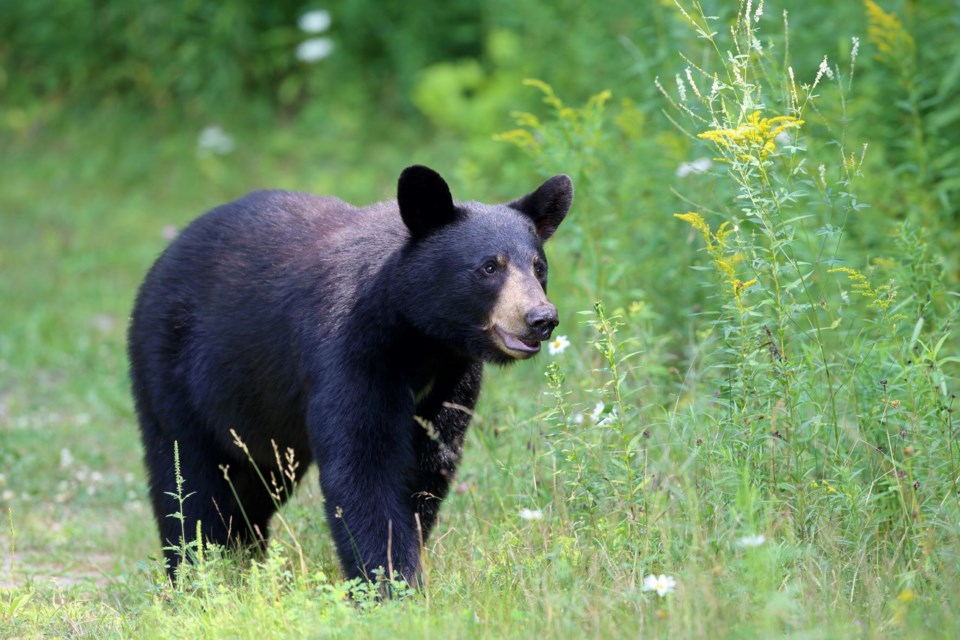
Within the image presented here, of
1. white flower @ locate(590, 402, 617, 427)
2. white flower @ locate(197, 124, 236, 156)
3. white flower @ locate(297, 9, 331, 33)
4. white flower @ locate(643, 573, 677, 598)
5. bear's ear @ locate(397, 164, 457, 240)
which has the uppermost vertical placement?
bear's ear @ locate(397, 164, 457, 240)

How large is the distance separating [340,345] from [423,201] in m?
0.66

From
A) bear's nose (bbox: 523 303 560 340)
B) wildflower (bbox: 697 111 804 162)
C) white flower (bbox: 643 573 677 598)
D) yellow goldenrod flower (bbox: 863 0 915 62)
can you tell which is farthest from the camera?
yellow goldenrod flower (bbox: 863 0 915 62)

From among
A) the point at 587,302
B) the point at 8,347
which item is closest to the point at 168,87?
the point at 8,347

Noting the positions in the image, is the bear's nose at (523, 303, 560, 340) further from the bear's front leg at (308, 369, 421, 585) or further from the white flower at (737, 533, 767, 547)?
the white flower at (737, 533, 767, 547)

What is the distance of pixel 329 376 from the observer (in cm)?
496

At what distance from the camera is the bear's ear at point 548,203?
538 centimetres

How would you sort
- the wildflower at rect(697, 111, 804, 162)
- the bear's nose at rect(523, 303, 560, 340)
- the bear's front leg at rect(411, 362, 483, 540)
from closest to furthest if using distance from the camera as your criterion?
the wildflower at rect(697, 111, 804, 162) < the bear's nose at rect(523, 303, 560, 340) < the bear's front leg at rect(411, 362, 483, 540)

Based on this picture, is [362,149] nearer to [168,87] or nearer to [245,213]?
[168,87]

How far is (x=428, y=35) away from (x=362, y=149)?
1724mm

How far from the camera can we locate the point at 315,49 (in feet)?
49.3

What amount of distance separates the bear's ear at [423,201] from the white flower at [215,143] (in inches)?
403

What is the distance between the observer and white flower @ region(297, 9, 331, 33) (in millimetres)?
14984

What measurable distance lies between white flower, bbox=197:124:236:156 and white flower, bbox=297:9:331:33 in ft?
5.31

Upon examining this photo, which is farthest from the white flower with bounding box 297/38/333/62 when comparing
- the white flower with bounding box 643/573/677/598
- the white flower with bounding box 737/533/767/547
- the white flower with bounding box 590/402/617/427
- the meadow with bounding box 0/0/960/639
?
the white flower with bounding box 737/533/767/547
